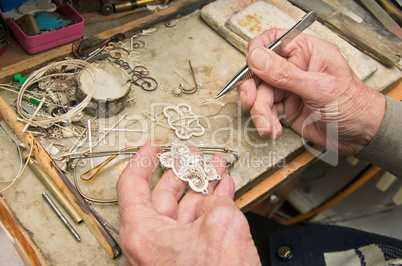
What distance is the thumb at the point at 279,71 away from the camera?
117 centimetres

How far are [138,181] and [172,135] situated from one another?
1.10ft

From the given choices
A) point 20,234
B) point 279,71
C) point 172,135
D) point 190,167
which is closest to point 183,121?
point 172,135

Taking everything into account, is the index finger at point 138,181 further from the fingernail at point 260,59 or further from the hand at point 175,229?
the fingernail at point 260,59

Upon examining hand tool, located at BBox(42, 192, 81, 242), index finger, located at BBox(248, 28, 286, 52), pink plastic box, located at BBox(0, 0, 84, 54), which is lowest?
hand tool, located at BBox(42, 192, 81, 242)

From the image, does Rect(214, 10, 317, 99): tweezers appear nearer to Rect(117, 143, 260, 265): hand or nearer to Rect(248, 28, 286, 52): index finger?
Rect(248, 28, 286, 52): index finger

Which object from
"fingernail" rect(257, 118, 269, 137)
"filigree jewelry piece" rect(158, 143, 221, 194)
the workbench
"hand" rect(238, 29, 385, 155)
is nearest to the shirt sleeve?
"hand" rect(238, 29, 385, 155)

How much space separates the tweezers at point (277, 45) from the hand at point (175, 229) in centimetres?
42

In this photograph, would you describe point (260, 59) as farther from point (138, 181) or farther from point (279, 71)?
point (138, 181)

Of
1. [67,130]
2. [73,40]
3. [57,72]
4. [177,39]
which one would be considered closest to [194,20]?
[177,39]

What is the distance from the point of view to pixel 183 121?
132cm

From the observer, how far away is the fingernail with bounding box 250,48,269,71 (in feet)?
3.83

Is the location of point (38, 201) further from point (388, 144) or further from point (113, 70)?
point (388, 144)

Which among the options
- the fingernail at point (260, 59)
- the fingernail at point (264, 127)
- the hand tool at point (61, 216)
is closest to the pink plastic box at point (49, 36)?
the hand tool at point (61, 216)

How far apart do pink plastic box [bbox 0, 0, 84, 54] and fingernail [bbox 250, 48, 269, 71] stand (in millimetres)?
718
